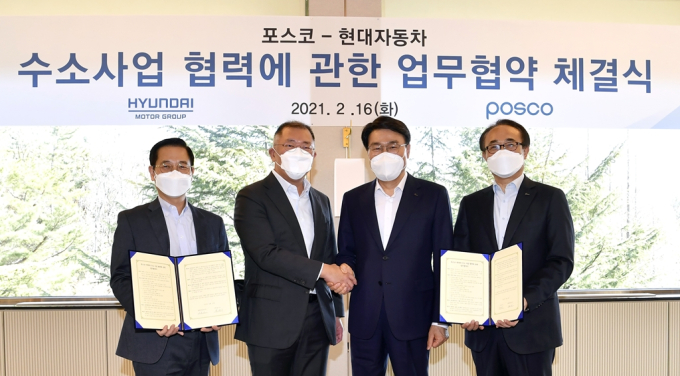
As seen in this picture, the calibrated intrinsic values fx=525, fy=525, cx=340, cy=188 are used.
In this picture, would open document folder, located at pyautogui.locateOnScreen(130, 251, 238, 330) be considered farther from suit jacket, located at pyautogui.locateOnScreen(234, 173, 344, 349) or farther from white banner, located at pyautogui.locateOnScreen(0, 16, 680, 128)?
white banner, located at pyautogui.locateOnScreen(0, 16, 680, 128)

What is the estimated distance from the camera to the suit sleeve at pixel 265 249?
2518 millimetres

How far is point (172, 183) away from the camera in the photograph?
2635 mm

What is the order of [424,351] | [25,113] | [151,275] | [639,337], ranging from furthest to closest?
[639,337]
[25,113]
[424,351]
[151,275]

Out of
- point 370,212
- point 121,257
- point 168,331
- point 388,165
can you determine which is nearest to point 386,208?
point 370,212

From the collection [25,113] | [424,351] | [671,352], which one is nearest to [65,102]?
[25,113]

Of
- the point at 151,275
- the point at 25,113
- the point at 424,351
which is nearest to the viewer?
the point at 151,275

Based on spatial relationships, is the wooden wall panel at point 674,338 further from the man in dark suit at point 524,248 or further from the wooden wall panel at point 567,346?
the man in dark suit at point 524,248

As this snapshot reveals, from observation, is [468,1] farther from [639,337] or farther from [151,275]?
[151,275]

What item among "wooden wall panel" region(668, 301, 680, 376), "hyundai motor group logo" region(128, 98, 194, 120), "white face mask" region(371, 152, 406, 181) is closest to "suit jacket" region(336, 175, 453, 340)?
"white face mask" region(371, 152, 406, 181)

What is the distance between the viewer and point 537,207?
2.54 metres

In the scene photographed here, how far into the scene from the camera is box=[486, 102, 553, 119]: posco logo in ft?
12.9

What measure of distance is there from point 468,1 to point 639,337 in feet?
10.0

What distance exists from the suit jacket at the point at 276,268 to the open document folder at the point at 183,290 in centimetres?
14

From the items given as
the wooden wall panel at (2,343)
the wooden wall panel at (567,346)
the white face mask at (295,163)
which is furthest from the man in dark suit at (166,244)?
the wooden wall panel at (567,346)
